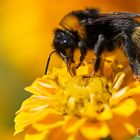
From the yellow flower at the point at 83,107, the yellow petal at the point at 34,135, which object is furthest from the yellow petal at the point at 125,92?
the yellow petal at the point at 34,135

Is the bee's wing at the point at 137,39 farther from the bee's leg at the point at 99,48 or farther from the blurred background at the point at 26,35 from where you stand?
the blurred background at the point at 26,35

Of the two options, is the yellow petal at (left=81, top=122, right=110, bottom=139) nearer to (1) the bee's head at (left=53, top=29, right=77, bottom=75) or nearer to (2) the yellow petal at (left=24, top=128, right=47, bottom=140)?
(2) the yellow petal at (left=24, top=128, right=47, bottom=140)

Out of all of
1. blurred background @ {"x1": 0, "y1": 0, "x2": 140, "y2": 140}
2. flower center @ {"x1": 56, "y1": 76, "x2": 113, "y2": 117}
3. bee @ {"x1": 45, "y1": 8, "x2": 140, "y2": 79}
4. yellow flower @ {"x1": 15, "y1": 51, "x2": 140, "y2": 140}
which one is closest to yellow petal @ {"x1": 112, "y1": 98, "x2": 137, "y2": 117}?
yellow flower @ {"x1": 15, "y1": 51, "x2": 140, "y2": 140}

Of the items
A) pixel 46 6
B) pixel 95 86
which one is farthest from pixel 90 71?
pixel 46 6

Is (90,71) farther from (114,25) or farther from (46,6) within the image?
(46,6)

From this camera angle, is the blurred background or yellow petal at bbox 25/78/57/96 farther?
the blurred background

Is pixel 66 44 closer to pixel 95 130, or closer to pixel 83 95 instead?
pixel 83 95

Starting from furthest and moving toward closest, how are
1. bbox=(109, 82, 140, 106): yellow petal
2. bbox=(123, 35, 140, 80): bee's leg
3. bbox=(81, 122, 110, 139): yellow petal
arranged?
bbox=(123, 35, 140, 80): bee's leg, bbox=(109, 82, 140, 106): yellow petal, bbox=(81, 122, 110, 139): yellow petal

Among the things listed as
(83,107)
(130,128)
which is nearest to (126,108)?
(130,128)
